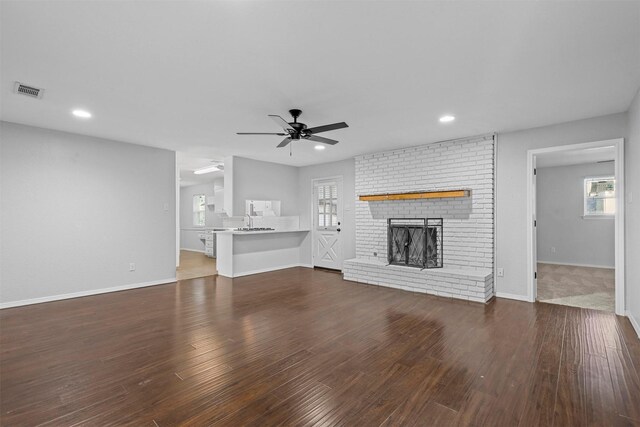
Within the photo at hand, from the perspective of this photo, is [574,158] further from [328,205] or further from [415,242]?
[328,205]

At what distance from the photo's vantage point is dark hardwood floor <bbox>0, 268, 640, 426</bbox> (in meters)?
1.90

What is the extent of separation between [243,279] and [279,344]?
3341 mm

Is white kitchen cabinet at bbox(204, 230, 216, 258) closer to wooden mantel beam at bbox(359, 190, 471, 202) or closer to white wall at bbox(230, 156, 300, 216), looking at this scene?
white wall at bbox(230, 156, 300, 216)

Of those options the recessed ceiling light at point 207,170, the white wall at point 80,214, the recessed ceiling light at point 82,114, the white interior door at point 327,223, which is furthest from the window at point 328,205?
the recessed ceiling light at point 82,114

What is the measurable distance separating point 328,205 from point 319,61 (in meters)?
4.85

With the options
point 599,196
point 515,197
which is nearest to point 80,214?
point 515,197

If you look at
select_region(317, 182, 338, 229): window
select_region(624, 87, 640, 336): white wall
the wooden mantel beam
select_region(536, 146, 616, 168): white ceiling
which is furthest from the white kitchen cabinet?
select_region(624, 87, 640, 336): white wall

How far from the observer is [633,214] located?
332 cm

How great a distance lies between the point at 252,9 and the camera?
6.14ft

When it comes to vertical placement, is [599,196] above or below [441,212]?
above

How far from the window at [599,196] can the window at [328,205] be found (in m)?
5.97

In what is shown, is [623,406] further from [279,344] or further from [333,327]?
[279,344]

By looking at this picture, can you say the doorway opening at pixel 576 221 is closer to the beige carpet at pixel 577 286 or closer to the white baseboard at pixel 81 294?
the beige carpet at pixel 577 286

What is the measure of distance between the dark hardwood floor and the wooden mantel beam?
169cm
